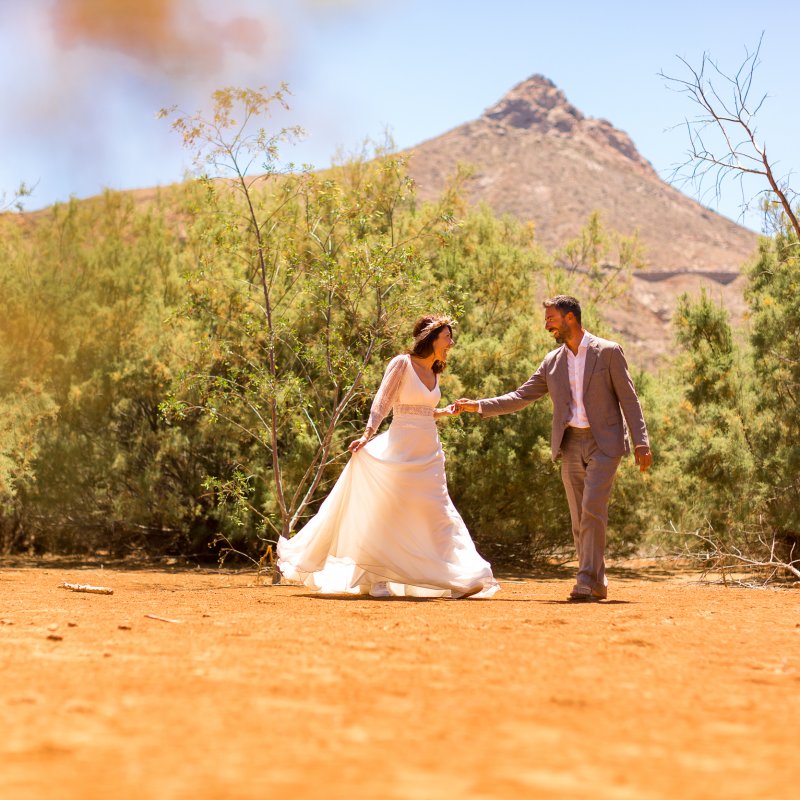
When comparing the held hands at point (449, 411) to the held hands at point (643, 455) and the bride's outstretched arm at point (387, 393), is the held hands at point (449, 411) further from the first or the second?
the held hands at point (643, 455)

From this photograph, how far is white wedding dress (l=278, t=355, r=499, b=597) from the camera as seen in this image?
8445 millimetres

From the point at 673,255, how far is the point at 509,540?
81.4 metres

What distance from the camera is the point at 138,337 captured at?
17516mm

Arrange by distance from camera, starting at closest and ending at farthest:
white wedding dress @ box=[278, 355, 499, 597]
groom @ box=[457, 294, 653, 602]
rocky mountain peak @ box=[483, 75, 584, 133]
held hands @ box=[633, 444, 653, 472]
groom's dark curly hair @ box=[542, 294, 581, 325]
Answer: held hands @ box=[633, 444, 653, 472] → groom @ box=[457, 294, 653, 602] → groom's dark curly hair @ box=[542, 294, 581, 325] → white wedding dress @ box=[278, 355, 499, 597] → rocky mountain peak @ box=[483, 75, 584, 133]

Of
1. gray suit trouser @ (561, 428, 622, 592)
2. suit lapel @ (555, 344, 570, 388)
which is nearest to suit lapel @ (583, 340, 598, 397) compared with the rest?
suit lapel @ (555, 344, 570, 388)

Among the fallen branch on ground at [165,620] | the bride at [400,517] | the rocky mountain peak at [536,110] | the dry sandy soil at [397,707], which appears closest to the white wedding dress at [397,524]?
the bride at [400,517]

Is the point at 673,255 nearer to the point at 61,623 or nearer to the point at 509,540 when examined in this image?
the point at 509,540

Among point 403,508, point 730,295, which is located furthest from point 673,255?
point 403,508

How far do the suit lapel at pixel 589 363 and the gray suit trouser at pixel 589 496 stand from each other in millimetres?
390

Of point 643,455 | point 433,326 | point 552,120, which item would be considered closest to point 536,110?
point 552,120

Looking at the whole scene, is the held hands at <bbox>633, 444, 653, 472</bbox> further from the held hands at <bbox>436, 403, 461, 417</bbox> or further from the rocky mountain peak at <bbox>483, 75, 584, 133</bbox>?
the rocky mountain peak at <bbox>483, 75, 584, 133</bbox>

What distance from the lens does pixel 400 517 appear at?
28.2 ft

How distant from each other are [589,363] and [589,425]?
0.50 meters

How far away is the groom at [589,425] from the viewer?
26.3ft
